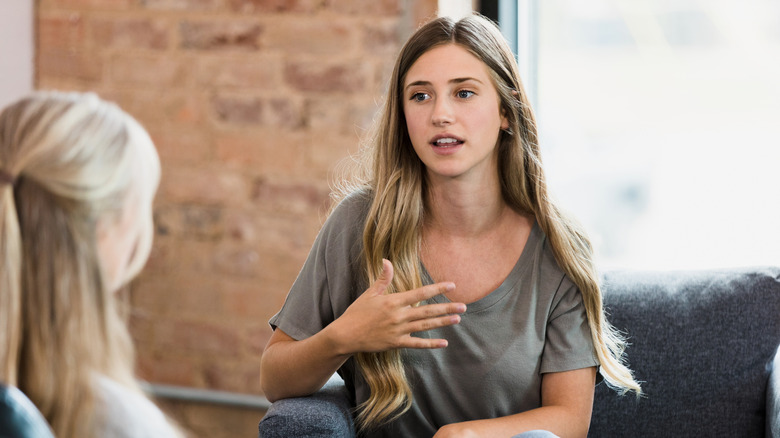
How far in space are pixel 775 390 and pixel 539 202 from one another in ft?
2.13

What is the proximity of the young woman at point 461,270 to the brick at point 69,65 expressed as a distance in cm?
131

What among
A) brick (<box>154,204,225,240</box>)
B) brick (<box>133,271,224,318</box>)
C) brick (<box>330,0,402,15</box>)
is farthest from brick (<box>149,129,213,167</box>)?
brick (<box>330,0,402,15</box>)

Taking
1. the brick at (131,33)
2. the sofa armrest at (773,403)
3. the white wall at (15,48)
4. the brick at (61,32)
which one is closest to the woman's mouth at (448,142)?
the sofa armrest at (773,403)

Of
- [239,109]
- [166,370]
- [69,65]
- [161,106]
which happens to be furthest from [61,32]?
[166,370]

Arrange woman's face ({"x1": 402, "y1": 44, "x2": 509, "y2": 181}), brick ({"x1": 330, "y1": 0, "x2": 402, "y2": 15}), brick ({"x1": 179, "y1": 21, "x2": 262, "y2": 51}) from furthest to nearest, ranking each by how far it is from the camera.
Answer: brick ({"x1": 179, "y1": 21, "x2": 262, "y2": 51})
brick ({"x1": 330, "y1": 0, "x2": 402, "y2": 15})
woman's face ({"x1": 402, "y1": 44, "x2": 509, "y2": 181})

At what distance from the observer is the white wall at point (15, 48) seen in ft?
8.96

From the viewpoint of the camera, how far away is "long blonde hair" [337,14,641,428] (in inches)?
69.2

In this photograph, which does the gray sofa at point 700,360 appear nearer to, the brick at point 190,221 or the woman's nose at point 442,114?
the woman's nose at point 442,114

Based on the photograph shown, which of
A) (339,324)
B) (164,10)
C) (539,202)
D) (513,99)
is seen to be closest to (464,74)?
(513,99)

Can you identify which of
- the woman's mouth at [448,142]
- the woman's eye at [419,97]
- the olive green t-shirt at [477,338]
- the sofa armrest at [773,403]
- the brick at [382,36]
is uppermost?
the brick at [382,36]

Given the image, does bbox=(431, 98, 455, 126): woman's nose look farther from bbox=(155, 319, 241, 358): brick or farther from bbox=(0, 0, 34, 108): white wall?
bbox=(0, 0, 34, 108): white wall

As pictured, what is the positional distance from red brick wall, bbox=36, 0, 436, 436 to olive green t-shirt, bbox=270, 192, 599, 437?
816 mm

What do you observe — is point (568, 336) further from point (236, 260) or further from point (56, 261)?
point (236, 260)

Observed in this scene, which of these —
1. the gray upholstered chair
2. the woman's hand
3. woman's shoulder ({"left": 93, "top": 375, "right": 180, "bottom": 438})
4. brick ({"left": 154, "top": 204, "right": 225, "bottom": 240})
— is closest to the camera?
the gray upholstered chair
